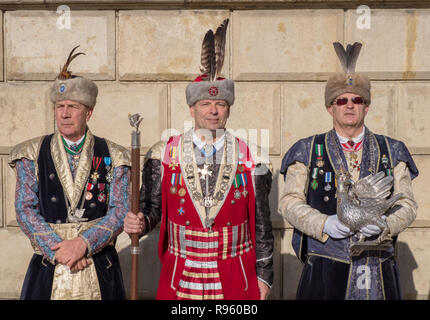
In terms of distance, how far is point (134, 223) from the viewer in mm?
4059

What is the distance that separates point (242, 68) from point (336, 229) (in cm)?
264

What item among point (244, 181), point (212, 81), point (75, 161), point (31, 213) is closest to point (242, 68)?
point (212, 81)

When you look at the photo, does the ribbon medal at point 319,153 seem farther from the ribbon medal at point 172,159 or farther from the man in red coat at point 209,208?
the ribbon medal at point 172,159

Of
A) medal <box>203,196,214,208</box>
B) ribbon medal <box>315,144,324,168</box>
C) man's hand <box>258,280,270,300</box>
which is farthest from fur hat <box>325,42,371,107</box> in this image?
man's hand <box>258,280,270,300</box>

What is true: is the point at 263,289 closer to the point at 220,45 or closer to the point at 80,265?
the point at 80,265

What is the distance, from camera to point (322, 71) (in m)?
6.11

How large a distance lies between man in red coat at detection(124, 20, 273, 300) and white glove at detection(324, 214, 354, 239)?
50 centimetres

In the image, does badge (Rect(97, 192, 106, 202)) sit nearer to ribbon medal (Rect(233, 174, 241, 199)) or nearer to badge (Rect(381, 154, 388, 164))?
ribbon medal (Rect(233, 174, 241, 199))

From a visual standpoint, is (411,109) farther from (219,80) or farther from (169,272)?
(169,272)

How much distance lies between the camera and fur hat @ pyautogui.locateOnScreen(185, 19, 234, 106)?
4199mm

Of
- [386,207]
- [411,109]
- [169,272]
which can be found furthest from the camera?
[411,109]

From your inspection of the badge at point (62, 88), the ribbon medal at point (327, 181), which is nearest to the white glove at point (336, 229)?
the ribbon medal at point (327, 181)
